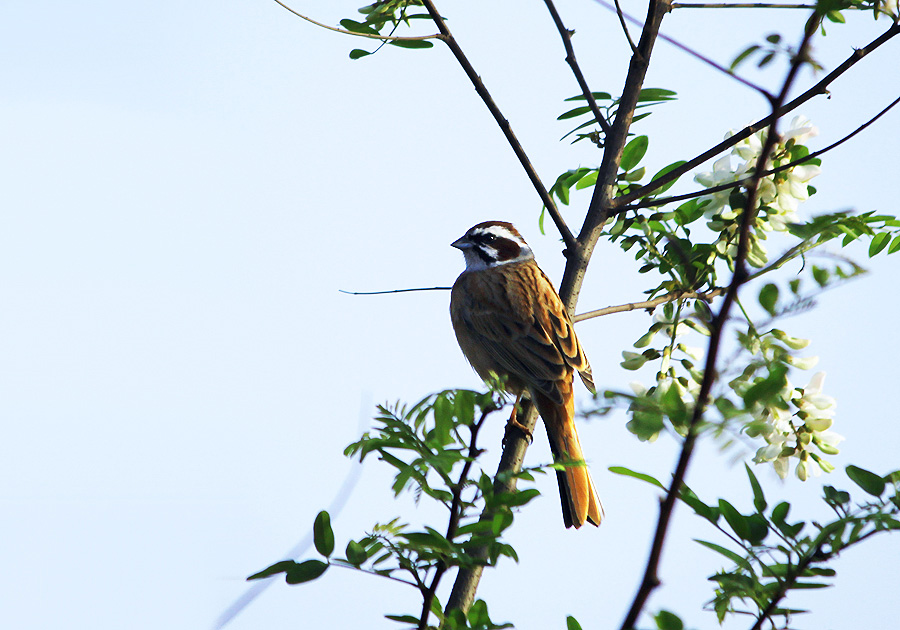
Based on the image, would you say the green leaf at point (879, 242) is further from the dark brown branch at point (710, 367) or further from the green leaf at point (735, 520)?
the dark brown branch at point (710, 367)

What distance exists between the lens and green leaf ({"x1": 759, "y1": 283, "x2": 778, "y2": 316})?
1761 millimetres

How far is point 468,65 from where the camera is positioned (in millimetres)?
3295

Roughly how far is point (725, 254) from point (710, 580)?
4.53 ft

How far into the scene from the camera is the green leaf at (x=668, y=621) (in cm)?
144

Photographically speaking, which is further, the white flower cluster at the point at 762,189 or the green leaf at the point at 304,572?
the white flower cluster at the point at 762,189

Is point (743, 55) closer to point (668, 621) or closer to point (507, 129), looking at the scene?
point (668, 621)

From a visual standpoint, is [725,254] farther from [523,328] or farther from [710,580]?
[523,328]

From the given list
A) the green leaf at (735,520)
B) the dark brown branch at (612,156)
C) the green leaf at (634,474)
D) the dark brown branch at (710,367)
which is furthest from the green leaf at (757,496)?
the dark brown branch at (612,156)

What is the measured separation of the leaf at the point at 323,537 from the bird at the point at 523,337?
1824 millimetres

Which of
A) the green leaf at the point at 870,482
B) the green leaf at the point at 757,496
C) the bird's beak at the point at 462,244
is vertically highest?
the bird's beak at the point at 462,244

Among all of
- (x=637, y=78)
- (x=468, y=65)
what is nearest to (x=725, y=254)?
(x=637, y=78)

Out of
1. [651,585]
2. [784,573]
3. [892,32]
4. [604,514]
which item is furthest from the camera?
[604,514]

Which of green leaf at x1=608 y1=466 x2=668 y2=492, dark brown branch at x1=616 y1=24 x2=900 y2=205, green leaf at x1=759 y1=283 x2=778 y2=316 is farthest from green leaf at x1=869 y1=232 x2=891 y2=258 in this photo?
green leaf at x1=608 y1=466 x2=668 y2=492

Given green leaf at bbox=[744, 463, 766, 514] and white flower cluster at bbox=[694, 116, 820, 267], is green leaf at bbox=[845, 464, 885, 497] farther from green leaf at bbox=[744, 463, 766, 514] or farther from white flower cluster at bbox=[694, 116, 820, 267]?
white flower cluster at bbox=[694, 116, 820, 267]
